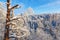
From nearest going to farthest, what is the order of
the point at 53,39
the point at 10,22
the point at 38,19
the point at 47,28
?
the point at 10,22 → the point at 53,39 → the point at 47,28 → the point at 38,19

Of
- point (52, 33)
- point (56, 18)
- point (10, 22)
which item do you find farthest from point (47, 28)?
point (10, 22)

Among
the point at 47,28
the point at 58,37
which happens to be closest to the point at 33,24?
the point at 47,28

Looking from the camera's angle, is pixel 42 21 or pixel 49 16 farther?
pixel 49 16

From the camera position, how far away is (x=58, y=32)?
5546 inches

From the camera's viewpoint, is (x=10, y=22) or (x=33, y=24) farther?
(x=33, y=24)

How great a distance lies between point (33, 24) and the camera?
16162 centimetres

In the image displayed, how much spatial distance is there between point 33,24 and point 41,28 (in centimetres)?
1809

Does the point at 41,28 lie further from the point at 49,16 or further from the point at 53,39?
the point at 49,16

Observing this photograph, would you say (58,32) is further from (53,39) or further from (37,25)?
(37,25)

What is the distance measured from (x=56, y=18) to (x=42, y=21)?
23709 mm

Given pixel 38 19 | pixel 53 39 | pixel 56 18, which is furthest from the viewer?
pixel 56 18

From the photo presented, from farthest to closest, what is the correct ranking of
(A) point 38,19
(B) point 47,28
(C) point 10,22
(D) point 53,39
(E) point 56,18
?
(E) point 56,18
(A) point 38,19
(B) point 47,28
(D) point 53,39
(C) point 10,22

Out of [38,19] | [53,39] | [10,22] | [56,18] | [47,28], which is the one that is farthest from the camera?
[56,18]

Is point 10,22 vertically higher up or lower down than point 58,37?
higher up
